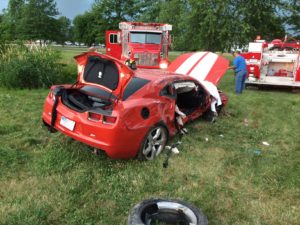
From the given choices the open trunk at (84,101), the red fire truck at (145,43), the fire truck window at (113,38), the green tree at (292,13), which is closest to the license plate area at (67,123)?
the open trunk at (84,101)

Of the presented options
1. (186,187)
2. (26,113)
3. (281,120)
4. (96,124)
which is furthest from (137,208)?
(281,120)

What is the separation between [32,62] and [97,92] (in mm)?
6878

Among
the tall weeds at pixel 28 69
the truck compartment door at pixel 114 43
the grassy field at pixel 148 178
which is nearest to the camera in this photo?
the grassy field at pixel 148 178

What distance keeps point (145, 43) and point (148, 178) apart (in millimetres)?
12174

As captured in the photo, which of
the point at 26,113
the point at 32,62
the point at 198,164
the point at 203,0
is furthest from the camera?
the point at 203,0

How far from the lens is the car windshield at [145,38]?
1595 centimetres

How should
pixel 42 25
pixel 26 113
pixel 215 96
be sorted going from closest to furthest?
1. pixel 215 96
2. pixel 26 113
3. pixel 42 25

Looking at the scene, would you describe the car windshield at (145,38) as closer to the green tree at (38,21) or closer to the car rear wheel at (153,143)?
the car rear wheel at (153,143)

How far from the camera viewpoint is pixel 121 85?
486 centimetres

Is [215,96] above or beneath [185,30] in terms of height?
beneath

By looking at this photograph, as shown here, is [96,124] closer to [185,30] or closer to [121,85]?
[121,85]

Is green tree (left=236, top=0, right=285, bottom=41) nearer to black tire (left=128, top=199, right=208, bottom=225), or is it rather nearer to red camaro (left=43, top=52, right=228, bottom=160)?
red camaro (left=43, top=52, right=228, bottom=160)

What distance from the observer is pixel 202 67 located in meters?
8.01

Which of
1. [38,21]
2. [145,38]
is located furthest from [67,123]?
[38,21]
